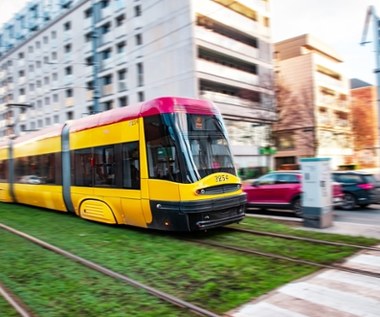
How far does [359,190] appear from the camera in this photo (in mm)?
15258

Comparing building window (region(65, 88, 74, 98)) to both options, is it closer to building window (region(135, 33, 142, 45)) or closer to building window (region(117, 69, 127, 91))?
building window (region(117, 69, 127, 91))

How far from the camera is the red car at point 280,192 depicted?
1341 centimetres

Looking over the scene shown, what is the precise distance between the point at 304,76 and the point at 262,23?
10346mm

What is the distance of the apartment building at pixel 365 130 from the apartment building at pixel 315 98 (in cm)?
81

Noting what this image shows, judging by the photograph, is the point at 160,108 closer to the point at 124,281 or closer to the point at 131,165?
the point at 131,165

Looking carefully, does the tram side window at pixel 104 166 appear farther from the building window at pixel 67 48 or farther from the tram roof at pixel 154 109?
the building window at pixel 67 48

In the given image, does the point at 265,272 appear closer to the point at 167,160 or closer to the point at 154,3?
the point at 167,160

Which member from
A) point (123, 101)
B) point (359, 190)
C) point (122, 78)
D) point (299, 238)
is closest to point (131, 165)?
point (299, 238)

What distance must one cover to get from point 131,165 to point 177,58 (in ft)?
80.8

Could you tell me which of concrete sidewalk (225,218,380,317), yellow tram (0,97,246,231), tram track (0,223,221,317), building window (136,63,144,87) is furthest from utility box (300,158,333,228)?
building window (136,63,144,87)

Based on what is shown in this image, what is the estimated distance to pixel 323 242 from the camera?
25.9 ft

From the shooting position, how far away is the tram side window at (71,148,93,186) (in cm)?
1120

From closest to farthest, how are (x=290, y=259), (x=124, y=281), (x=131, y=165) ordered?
(x=124, y=281) < (x=290, y=259) < (x=131, y=165)

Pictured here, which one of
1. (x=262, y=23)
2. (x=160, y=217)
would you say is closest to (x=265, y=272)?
(x=160, y=217)
